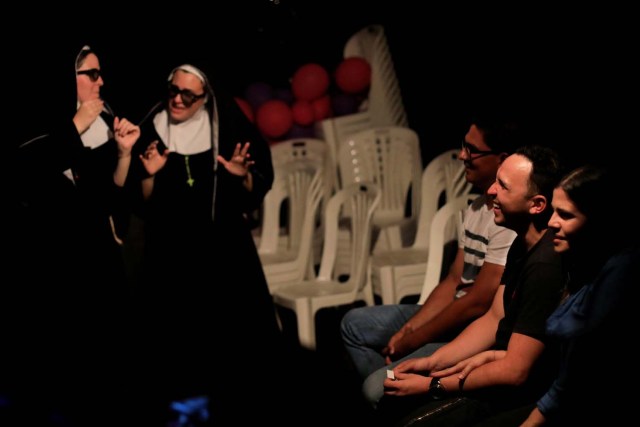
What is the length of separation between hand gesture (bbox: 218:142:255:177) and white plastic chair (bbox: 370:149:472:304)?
34.0 inches

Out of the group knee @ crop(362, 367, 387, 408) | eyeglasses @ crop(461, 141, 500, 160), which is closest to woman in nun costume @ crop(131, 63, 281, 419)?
knee @ crop(362, 367, 387, 408)

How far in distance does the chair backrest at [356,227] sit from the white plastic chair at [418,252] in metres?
0.10

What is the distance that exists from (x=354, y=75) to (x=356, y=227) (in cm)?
177

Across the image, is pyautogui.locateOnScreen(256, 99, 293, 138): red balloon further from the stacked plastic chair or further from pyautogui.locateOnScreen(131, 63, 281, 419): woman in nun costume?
pyautogui.locateOnScreen(131, 63, 281, 419): woman in nun costume

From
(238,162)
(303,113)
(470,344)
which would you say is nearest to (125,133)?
(238,162)

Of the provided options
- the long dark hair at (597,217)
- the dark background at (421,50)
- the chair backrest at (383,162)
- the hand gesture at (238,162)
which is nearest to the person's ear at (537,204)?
the long dark hair at (597,217)

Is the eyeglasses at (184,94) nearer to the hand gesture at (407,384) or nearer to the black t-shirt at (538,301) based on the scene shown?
the hand gesture at (407,384)

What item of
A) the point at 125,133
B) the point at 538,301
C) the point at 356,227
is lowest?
the point at 356,227

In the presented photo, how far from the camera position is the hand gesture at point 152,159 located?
4.16m

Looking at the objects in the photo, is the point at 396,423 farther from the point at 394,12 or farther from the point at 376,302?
the point at 394,12

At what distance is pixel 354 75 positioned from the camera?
245 inches

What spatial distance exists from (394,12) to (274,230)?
71.6 inches

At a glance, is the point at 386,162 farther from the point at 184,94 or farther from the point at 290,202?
the point at 184,94

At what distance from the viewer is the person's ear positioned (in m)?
2.72
